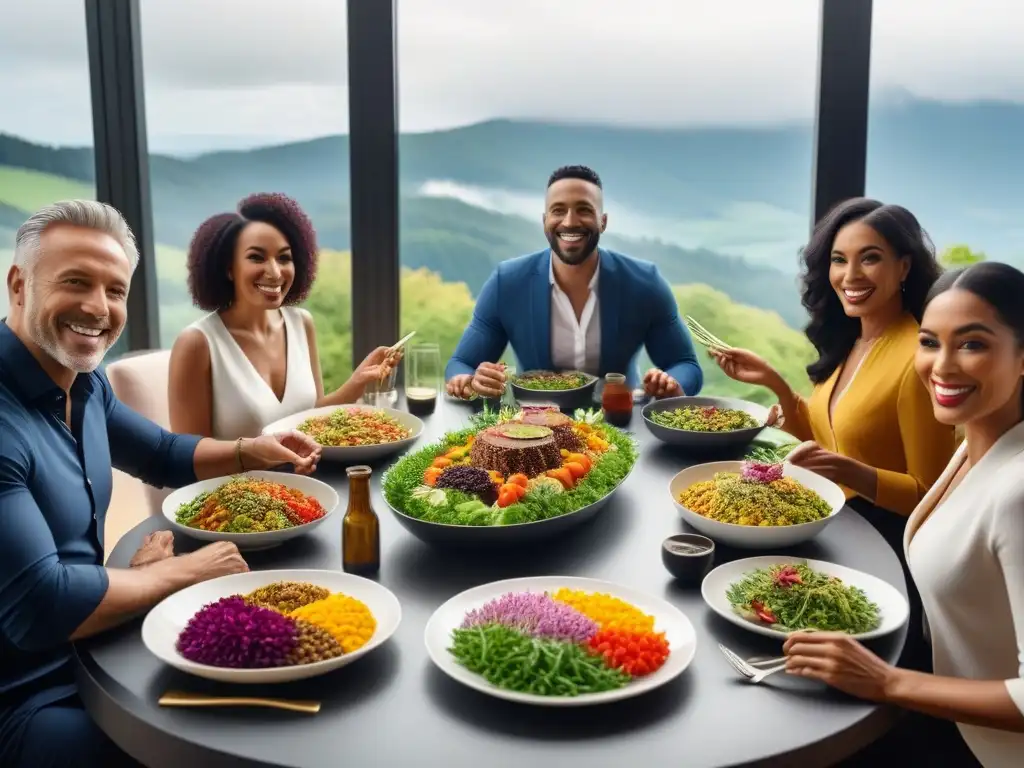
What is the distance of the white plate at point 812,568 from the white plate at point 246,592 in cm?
56

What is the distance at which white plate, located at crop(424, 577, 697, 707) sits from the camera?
124cm

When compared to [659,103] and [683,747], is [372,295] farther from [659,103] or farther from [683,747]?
[683,747]

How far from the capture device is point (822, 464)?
213 cm

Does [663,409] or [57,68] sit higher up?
[57,68]

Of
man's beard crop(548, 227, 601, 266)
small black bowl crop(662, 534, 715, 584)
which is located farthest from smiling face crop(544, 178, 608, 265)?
small black bowl crop(662, 534, 715, 584)

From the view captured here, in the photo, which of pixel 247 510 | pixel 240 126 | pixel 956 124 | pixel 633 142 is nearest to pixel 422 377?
pixel 247 510

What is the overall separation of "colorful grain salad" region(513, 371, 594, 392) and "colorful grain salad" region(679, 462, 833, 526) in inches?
41.2

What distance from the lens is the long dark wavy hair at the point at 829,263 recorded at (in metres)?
2.48

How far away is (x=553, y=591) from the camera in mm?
1581

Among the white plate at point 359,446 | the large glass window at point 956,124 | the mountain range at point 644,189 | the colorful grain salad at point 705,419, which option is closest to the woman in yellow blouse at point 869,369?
the colorful grain salad at point 705,419

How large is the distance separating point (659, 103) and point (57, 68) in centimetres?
328

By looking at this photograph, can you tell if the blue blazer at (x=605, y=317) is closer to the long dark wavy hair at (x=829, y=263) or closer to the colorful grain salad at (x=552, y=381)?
the colorful grain salad at (x=552, y=381)

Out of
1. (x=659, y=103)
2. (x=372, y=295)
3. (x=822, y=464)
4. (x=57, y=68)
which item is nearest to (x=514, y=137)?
(x=659, y=103)

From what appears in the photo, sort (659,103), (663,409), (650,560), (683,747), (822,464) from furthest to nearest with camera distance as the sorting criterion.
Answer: (659,103) → (663,409) → (822,464) → (650,560) → (683,747)
